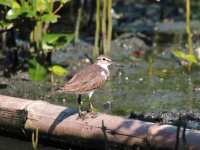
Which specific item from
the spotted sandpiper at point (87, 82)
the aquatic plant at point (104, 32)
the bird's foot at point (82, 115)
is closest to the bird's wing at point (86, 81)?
the spotted sandpiper at point (87, 82)

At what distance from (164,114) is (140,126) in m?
1.49

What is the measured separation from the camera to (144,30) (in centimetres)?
1241

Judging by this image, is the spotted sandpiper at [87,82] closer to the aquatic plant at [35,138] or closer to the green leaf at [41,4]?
the aquatic plant at [35,138]

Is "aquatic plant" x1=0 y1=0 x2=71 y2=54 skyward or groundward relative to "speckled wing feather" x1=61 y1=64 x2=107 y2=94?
skyward

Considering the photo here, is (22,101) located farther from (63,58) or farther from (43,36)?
(63,58)

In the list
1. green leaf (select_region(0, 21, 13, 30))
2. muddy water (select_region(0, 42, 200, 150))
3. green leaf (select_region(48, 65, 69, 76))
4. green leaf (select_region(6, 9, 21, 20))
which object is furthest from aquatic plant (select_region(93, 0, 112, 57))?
green leaf (select_region(6, 9, 21, 20))

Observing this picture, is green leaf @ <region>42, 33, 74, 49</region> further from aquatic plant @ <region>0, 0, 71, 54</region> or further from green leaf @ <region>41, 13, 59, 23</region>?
green leaf @ <region>41, 13, 59, 23</region>

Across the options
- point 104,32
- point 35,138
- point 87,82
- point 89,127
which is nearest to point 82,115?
point 89,127

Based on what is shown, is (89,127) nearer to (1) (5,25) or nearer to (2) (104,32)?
(1) (5,25)

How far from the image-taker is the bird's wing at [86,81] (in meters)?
6.83

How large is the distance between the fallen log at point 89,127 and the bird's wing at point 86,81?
24cm

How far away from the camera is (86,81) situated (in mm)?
6914

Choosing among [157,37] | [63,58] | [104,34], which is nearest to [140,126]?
[104,34]

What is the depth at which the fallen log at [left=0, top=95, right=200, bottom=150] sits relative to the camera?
608 centimetres
